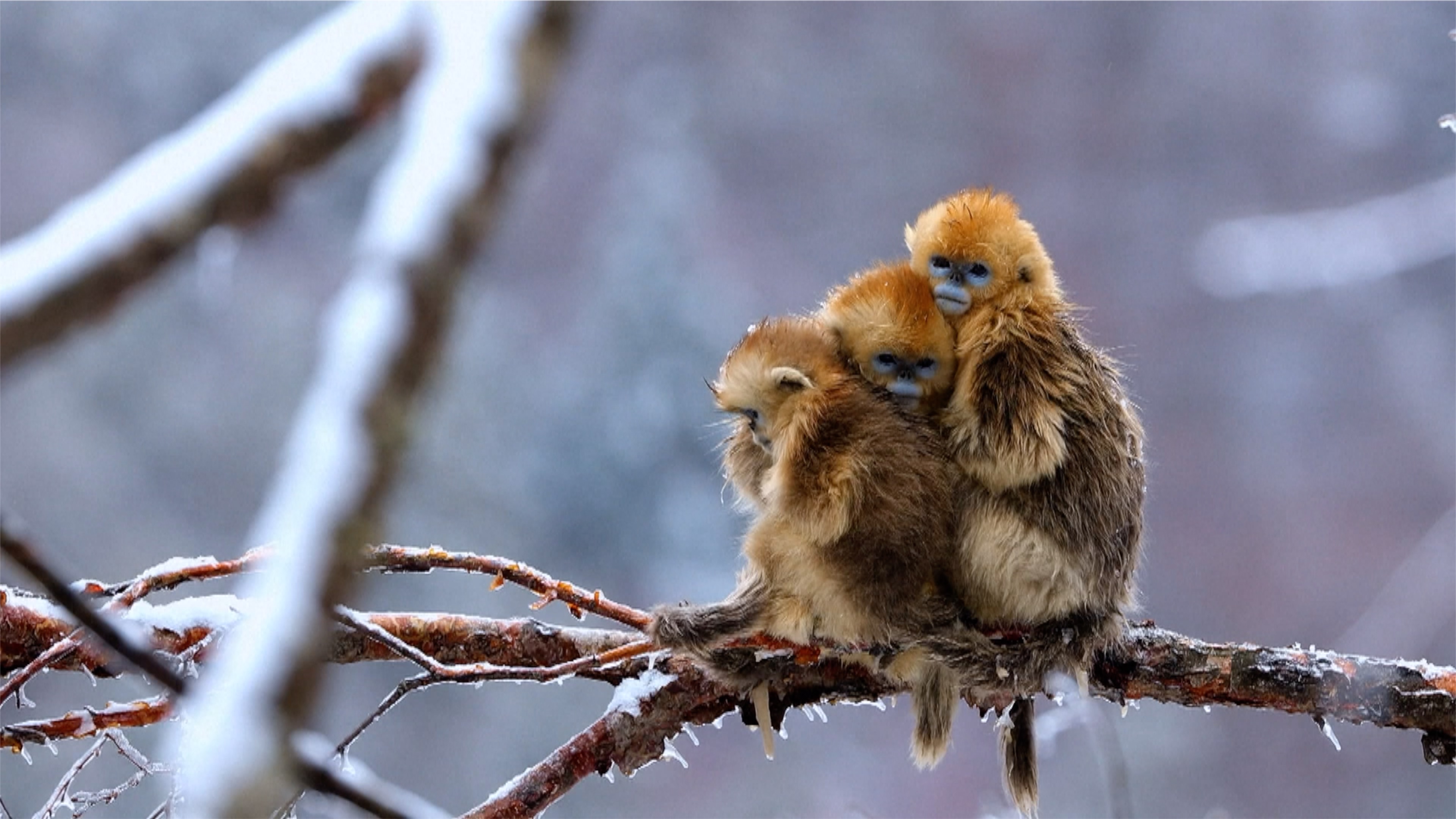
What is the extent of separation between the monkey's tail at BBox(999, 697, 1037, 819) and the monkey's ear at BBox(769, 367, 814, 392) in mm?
612

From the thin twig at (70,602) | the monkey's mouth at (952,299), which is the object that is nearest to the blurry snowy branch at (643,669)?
the monkey's mouth at (952,299)

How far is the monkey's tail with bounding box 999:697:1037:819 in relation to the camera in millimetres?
2004

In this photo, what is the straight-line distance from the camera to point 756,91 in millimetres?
7816

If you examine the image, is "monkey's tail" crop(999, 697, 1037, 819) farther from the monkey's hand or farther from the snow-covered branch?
the snow-covered branch

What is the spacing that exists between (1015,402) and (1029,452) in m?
0.07

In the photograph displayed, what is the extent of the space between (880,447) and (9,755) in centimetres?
367

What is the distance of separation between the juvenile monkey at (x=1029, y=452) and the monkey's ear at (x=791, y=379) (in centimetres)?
24

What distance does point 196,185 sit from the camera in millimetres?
582

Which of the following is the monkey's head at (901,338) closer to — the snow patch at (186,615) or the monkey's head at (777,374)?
the monkey's head at (777,374)

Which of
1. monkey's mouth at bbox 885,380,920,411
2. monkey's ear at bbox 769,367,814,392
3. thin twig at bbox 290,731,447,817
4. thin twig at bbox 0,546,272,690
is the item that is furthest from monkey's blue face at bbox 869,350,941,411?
thin twig at bbox 290,731,447,817

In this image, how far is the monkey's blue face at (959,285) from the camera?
189cm

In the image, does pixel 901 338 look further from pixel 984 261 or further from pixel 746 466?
pixel 746 466

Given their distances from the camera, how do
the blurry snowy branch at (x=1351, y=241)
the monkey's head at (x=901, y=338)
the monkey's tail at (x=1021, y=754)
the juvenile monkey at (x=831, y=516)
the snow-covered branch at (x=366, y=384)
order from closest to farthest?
the snow-covered branch at (x=366, y=384)
the juvenile monkey at (x=831, y=516)
the monkey's head at (x=901, y=338)
the monkey's tail at (x=1021, y=754)
the blurry snowy branch at (x=1351, y=241)

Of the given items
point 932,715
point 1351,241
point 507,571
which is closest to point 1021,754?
point 932,715
